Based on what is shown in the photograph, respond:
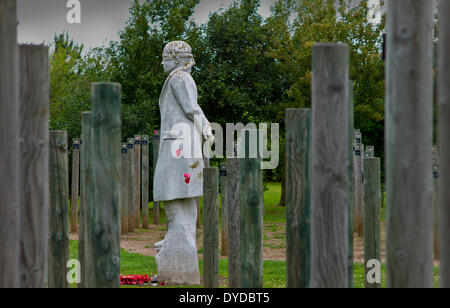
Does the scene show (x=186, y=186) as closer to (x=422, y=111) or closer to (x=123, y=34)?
(x=422, y=111)

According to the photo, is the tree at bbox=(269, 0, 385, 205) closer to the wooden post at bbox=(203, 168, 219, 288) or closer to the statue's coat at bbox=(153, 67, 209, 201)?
the statue's coat at bbox=(153, 67, 209, 201)

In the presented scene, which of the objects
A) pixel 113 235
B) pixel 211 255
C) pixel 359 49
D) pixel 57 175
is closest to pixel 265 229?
pixel 359 49

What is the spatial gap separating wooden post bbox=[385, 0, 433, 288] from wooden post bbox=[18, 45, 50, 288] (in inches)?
80.9

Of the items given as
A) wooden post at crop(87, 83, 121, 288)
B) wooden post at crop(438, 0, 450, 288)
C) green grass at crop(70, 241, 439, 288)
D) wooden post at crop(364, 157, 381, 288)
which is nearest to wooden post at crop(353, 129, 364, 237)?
green grass at crop(70, 241, 439, 288)

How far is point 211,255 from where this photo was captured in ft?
24.8

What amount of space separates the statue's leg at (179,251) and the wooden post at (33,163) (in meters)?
5.14

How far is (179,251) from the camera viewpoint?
9.41 metres

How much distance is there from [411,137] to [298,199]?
1412 mm

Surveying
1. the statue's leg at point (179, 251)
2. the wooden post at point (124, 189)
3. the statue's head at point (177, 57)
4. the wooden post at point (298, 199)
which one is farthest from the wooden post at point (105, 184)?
the wooden post at point (124, 189)

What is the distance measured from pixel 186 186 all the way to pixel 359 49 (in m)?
12.9

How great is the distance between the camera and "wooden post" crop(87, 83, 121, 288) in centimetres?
430

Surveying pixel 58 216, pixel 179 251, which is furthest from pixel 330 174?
pixel 179 251

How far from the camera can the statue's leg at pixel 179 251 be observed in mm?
9375

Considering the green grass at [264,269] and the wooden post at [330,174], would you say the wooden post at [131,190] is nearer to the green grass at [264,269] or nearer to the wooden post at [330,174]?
the green grass at [264,269]
